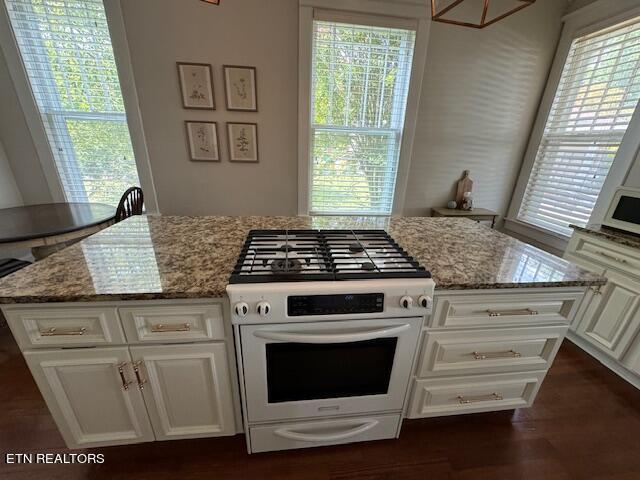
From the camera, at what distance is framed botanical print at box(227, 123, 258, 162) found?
2510mm

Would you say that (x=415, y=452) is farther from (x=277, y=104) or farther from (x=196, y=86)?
(x=196, y=86)

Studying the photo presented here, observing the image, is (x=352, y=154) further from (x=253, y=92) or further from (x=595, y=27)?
(x=595, y=27)

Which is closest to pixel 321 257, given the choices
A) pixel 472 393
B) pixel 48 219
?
pixel 472 393

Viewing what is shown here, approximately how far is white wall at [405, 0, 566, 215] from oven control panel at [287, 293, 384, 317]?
2.37 metres

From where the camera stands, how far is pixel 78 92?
2.32 m

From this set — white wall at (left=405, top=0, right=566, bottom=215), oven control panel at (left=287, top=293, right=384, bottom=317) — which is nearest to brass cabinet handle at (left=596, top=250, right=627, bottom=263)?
white wall at (left=405, top=0, right=566, bottom=215)

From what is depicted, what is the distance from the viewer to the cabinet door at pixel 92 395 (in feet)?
3.08

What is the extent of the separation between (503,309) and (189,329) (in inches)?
50.6

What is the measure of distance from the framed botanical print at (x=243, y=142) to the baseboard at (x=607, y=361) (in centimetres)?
319

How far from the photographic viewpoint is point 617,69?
2.11m

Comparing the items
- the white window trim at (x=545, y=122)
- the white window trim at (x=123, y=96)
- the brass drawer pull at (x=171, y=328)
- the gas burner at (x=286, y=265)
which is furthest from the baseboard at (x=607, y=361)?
the white window trim at (x=123, y=96)

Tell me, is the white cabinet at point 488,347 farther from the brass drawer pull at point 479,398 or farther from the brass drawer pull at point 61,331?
the brass drawer pull at point 61,331

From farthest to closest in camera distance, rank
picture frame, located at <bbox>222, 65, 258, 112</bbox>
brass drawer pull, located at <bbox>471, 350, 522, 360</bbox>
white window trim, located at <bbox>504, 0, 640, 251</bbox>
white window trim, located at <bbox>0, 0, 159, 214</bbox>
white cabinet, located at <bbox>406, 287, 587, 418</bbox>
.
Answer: picture frame, located at <bbox>222, 65, 258, 112</bbox> < white window trim, located at <bbox>0, 0, 159, 214</bbox> < white window trim, located at <bbox>504, 0, 640, 251</bbox> < brass drawer pull, located at <bbox>471, 350, 522, 360</bbox> < white cabinet, located at <bbox>406, 287, 587, 418</bbox>

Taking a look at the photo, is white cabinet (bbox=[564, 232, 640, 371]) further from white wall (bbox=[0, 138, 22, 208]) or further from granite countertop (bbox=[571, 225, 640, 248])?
white wall (bbox=[0, 138, 22, 208])
